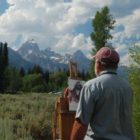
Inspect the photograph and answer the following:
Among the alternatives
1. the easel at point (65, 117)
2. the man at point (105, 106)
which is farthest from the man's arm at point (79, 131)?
the easel at point (65, 117)

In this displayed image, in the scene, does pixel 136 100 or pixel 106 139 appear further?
pixel 136 100

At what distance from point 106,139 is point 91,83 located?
20.4 inches

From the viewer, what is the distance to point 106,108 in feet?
16.9

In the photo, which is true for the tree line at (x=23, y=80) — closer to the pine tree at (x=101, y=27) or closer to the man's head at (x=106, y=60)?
the pine tree at (x=101, y=27)

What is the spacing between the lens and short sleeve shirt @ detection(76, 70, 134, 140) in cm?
506

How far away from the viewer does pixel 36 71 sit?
126562 millimetres

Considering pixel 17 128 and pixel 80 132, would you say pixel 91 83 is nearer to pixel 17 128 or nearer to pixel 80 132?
pixel 80 132

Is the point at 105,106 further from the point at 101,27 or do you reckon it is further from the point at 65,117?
the point at 101,27

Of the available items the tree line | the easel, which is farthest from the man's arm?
the tree line

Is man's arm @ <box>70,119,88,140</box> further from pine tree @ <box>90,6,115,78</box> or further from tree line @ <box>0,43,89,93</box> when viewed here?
tree line @ <box>0,43,89,93</box>

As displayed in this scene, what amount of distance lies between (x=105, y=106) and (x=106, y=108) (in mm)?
21

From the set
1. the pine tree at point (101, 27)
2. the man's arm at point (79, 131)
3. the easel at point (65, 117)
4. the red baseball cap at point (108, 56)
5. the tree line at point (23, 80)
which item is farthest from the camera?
the tree line at point (23, 80)

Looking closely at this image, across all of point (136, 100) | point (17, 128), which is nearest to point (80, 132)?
point (136, 100)

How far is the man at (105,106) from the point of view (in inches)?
199
